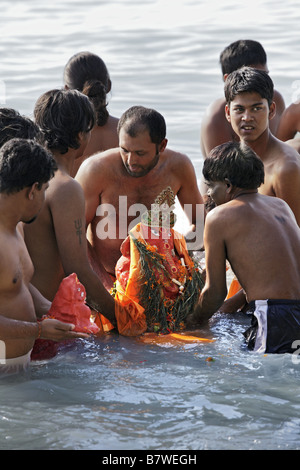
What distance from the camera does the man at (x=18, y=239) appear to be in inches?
157

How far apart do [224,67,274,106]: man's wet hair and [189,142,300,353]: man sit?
941 mm

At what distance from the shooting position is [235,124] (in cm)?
567

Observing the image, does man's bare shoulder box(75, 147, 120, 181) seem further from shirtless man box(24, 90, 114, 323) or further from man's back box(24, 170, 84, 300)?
man's back box(24, 170, 84, 300)

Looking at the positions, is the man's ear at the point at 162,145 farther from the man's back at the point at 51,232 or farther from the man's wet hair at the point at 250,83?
the man's back at the point at 51,232

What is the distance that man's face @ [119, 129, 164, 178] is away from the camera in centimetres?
515

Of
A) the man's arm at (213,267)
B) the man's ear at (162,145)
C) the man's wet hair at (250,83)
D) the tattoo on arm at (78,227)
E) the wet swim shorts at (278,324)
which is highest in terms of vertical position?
the man's wet hair at (250,83)

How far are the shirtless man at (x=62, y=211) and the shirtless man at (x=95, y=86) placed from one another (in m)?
1.16

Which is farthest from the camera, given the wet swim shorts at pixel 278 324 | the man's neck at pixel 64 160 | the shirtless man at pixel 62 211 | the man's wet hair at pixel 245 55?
the man's wet hair at pixel 245 55

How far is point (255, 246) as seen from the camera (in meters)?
4.59

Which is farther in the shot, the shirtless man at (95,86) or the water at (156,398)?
the shirtless man at (95,86)

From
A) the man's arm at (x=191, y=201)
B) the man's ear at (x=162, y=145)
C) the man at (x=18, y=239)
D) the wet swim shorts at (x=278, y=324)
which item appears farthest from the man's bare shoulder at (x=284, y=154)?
the man at (x=18, y=239)

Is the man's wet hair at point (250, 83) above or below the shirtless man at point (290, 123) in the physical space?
above

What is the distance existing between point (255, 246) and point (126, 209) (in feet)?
3.63

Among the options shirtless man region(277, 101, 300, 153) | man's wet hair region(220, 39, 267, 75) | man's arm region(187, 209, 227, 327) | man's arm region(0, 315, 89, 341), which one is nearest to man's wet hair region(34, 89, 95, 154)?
man's arm region(187, 209, 227, 327)
